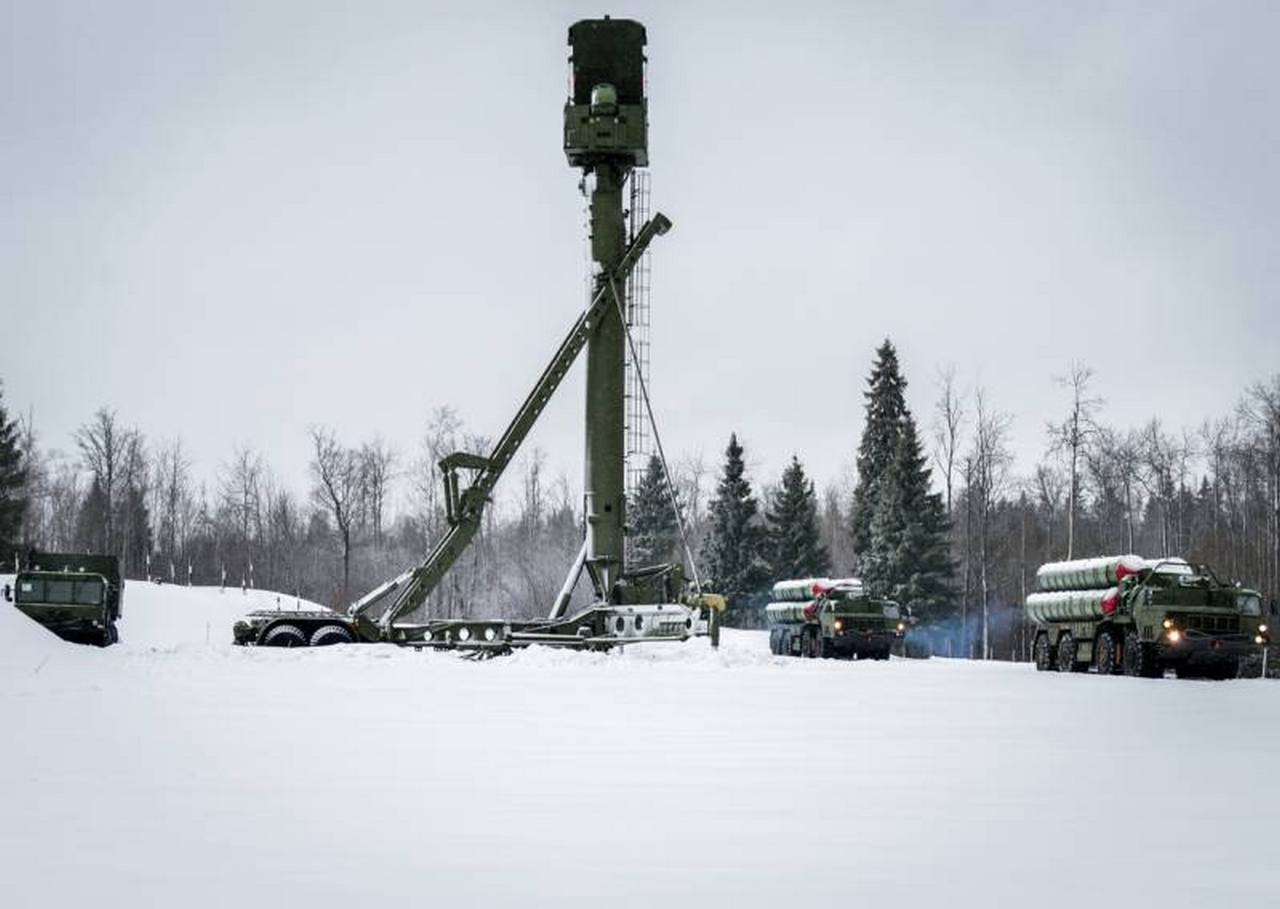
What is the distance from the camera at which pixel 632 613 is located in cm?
3180

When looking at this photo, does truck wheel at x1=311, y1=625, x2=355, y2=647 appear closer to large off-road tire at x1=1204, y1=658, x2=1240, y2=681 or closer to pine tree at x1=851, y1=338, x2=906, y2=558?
large off-road tire at x1=1204, y1=658, x2=1240, y2=681

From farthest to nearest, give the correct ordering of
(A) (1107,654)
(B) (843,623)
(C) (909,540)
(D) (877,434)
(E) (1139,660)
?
(D) (877,434)
(C) (909,540)
(B) (843,623)
(A) (1107,654)
(E) (1139,660)

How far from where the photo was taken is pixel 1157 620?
26516mm

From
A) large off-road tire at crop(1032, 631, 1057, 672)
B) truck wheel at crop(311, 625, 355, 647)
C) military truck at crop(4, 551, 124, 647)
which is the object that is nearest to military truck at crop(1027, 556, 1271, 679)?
large off-road tire at crop(1032, 631, 1057, 672)

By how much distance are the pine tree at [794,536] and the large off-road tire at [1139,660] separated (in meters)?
39.8

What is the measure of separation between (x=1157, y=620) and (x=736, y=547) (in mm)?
41864

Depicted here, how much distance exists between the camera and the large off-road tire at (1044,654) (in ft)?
102

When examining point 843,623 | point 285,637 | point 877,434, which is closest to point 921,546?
point 877,434

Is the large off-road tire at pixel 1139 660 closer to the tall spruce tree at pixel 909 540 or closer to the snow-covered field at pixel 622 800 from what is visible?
the snow-covered field at pixel 622 800

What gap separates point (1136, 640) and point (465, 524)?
1634cm

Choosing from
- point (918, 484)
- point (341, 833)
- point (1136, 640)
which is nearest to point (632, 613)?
point (1136, 640)

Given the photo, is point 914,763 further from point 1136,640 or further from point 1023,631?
point 1023,631

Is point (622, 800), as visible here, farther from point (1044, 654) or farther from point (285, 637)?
point (1044, 654)

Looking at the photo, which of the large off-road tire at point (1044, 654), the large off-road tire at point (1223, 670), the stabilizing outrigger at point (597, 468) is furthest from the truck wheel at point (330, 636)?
the large off-road tire at point (1223, 670)
